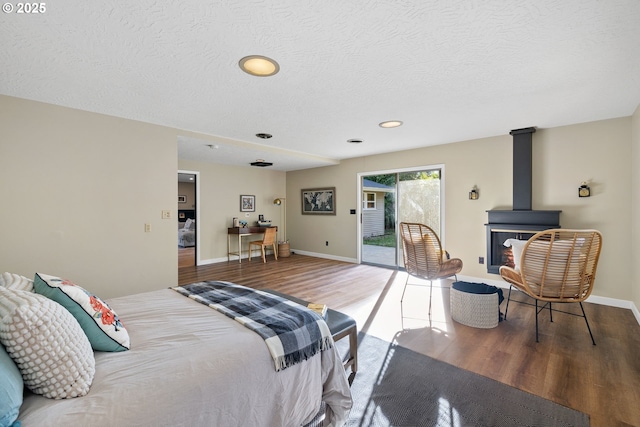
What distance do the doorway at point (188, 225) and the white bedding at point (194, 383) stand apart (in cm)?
460

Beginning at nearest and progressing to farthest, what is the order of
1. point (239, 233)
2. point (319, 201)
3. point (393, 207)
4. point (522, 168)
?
point (522, 168), point (393, 207), point (239, 233), point (319, 201)

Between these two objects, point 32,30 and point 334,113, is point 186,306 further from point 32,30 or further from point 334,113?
point 334,113

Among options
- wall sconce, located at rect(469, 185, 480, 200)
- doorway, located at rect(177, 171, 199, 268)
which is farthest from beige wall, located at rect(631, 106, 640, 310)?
doorway, located at rect(177, 171, 199, 268)

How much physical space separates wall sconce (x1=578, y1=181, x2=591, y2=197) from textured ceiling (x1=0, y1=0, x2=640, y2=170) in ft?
2.80

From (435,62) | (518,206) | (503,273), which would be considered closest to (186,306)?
(435,62)

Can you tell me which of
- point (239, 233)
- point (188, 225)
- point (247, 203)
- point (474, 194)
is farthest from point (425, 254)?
point (188, 225)

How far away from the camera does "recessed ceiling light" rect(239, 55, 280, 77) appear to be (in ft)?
6.70

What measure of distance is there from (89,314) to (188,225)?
8251 mm

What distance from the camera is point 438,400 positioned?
70.6 inches

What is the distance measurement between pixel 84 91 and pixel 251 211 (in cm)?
463

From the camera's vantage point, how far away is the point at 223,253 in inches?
259

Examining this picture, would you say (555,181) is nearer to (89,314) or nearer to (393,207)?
(393,207)

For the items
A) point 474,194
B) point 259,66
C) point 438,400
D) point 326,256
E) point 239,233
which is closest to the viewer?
point 438,400

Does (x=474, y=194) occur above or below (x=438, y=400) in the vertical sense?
above
